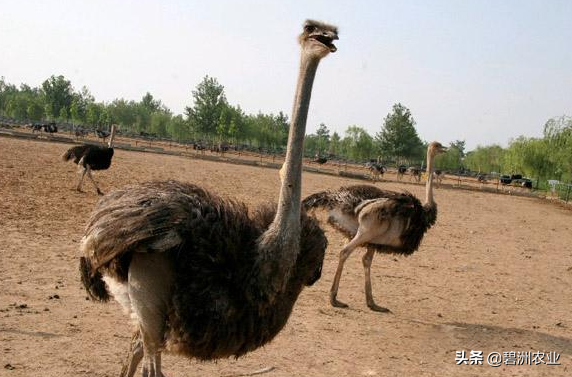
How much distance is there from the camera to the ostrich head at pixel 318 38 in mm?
2873

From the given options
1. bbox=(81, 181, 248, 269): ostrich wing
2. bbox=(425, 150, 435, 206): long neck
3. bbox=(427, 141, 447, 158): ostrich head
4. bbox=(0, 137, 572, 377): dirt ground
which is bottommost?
bbox=(0, 137, 572, 377): dirt ground

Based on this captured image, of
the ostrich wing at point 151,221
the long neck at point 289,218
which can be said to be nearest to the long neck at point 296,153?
the long neck at point 289,218

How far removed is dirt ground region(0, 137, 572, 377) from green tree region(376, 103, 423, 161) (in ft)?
184

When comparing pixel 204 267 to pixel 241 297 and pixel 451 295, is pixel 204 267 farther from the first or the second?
pixel 451 295

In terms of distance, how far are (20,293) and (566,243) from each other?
440 inches

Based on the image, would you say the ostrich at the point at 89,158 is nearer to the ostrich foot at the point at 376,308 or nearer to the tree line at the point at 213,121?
the ostrich foot at the point at 376,308

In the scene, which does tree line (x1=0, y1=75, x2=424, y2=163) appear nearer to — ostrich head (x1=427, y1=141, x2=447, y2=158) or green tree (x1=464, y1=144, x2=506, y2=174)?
green tree (x1=464, y1=144, x2=506, y2=174)

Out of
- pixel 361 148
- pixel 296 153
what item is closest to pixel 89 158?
pixel 296 153

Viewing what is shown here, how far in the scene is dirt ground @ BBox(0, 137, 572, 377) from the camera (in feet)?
12.9

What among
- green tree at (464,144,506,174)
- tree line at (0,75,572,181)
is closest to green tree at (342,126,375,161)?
tree line at (0,75,572,181)

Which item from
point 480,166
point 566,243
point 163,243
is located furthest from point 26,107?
point 163,243

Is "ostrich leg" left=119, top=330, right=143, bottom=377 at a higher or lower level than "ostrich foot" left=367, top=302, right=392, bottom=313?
higher

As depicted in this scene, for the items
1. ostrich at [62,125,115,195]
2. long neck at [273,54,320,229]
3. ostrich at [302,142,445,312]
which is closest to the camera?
long neck at [273,54,320,229]

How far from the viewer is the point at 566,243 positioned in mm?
12172
